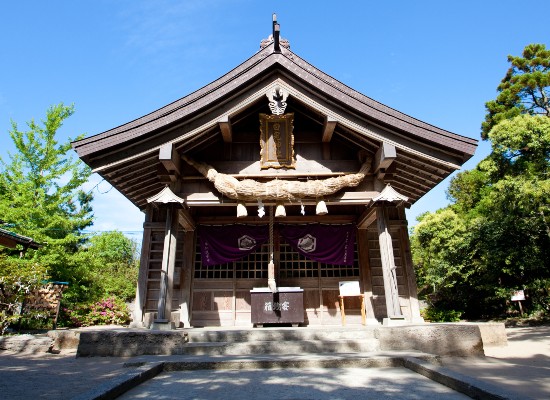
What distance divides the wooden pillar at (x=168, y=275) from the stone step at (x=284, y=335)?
2.95 feet

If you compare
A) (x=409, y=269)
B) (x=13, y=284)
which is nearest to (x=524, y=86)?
(x=409, y=269)

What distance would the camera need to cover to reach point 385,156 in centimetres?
759

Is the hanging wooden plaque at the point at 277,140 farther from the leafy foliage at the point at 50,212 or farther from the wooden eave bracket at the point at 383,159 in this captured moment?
the leafy foliage at the point at 50,212

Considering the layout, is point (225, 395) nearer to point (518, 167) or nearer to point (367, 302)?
point (367, 302)

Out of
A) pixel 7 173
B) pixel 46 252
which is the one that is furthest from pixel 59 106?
pixel 46 252

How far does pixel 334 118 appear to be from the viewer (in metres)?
7.92

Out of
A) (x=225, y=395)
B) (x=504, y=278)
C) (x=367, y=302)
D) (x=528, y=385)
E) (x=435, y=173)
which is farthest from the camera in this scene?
(x=504, y=278)

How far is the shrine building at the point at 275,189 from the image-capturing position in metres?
7.68

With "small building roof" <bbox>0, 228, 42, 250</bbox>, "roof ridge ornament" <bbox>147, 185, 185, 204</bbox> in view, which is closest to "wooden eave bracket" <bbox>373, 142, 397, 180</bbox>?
"roof ridge ornament" <bbox>147, 185, 185, 204</bbox>

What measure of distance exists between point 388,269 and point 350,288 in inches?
77.2

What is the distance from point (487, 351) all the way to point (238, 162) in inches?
274

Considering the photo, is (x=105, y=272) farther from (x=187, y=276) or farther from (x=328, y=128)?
(x=328, y=128)

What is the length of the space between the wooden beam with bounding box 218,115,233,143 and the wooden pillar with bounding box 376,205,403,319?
160 inches

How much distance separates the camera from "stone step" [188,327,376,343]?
6.36m
